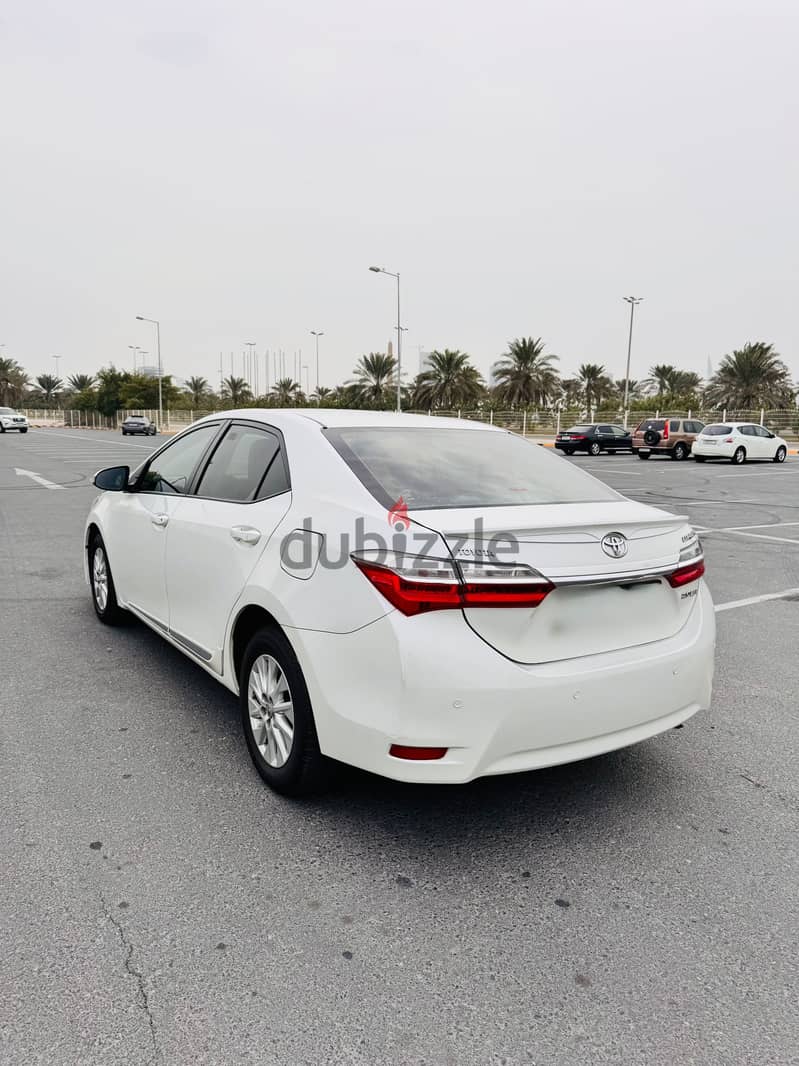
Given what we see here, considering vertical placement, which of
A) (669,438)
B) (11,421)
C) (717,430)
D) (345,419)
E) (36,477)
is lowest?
(36,477)

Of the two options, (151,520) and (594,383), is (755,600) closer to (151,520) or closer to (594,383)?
(151,520)

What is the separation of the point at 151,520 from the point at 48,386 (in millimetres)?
125842

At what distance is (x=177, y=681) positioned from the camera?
14.7 ft

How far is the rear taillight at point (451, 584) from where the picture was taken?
2516mm

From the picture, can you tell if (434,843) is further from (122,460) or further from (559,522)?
(122,460)

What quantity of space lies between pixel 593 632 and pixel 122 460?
893 inches

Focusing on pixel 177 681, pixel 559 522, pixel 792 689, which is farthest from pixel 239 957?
pixel 792 689

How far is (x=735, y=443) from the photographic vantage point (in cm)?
2825

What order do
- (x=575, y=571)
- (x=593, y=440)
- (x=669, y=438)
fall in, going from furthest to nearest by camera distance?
(x=593, y=440)
(x=669, y=438)
(x=575, y=571)

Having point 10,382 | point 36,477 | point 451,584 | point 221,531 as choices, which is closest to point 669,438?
point 36,477

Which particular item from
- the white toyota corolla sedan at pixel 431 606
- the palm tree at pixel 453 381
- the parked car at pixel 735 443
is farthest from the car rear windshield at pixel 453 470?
the palm tree at pixel 453 381

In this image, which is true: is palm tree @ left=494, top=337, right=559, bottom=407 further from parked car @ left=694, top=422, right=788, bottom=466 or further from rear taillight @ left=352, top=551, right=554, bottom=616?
rear taillight @ left=352, top=551, right=554, bottom=616

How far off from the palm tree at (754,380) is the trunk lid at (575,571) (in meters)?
52.2

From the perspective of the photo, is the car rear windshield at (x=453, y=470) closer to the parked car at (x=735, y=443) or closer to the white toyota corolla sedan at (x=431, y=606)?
the white toyota corolla sedan at (x=431, y=606)
